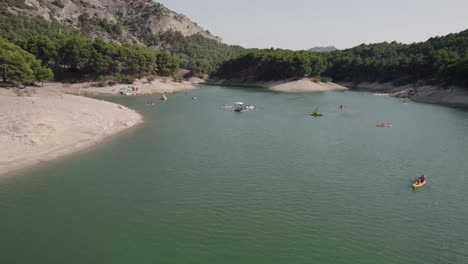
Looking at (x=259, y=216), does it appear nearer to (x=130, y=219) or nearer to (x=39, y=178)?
(x=130, y=219)

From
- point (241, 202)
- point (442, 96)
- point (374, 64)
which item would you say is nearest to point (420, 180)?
point (241, 202)

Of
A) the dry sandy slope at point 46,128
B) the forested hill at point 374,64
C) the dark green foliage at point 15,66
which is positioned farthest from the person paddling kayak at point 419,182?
the forested hill at point 374,64

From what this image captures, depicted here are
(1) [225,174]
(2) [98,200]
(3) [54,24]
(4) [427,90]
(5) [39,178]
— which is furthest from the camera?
(3) [54,24]

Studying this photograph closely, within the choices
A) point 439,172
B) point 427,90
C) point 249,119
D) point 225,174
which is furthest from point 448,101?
point 225,174

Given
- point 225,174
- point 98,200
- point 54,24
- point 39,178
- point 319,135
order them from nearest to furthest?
point 98,200 → point 39,178 → point 225,174 → point 319,135 → point 54,24

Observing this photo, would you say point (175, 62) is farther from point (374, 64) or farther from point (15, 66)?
point (374, 64)

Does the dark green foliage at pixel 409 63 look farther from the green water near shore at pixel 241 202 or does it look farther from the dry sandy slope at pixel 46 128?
the dry sandy slope at pixel 46 128
